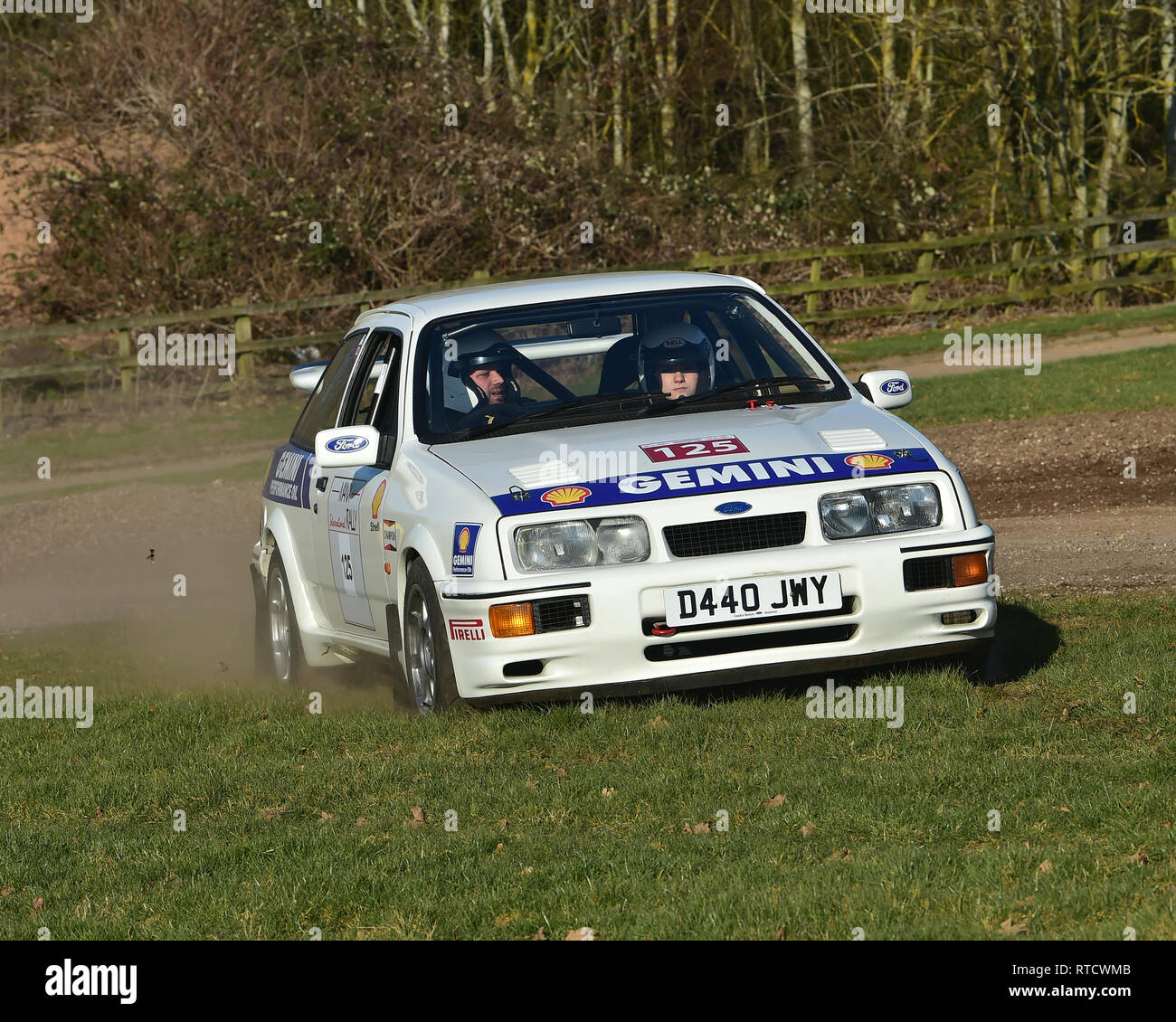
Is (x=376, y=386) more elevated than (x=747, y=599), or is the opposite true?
(x=376, y=386)

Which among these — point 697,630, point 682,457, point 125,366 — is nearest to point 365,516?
point 682,457

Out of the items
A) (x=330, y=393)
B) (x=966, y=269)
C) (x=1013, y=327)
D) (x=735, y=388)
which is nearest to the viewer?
(x=735, y=388)

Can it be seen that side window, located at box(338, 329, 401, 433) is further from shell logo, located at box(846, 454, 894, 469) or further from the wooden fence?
the wooden fence

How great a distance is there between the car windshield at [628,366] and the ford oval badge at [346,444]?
26cm

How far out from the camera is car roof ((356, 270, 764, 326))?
8.01m

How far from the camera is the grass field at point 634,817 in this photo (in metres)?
4.62

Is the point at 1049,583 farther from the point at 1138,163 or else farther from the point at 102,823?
the point at 1138,163

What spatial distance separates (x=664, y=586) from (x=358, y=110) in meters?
23.6

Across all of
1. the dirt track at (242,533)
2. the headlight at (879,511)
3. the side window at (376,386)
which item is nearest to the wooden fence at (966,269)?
the dirt track at (242,533)

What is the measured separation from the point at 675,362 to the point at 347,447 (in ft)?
4.78

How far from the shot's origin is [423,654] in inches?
283

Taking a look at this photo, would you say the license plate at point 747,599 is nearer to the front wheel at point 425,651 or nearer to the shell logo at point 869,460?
the shell logo at point 869,460

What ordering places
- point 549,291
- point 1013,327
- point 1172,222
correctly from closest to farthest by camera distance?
1. point 549,291
2. point 1013,327
3. point 1172,222

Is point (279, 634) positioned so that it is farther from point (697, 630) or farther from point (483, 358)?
point (697, 630)
